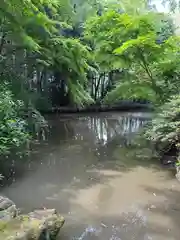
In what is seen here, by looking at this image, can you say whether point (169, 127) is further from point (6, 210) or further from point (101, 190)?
point (6, 210)

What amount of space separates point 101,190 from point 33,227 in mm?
1813

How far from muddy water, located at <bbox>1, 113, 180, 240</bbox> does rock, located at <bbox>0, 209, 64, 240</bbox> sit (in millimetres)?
259

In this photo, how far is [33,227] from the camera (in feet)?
8.83

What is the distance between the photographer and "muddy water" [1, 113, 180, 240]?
10.7 ft

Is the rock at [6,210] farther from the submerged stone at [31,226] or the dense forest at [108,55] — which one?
the dense forest at [108,55]

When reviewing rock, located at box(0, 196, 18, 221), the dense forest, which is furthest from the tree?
rock, located at box(0, 196, 18, 221)

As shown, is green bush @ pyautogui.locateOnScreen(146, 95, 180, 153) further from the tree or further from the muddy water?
the tree

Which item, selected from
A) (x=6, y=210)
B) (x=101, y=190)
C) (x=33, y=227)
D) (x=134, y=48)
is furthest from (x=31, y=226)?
(x=134, y=48)

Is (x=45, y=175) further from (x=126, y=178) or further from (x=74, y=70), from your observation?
(x=74, y=70)

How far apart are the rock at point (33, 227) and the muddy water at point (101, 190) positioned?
0.26m

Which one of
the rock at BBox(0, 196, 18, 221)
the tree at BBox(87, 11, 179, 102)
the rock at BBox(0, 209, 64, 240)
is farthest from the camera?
the tree at BBox(87, 11, 179, 102)

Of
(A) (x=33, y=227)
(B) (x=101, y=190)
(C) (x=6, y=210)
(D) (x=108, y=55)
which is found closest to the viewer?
(A) (x=33, y=227)

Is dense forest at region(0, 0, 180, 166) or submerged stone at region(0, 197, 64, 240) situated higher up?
dense forest at region(0, 0, 180, 166)

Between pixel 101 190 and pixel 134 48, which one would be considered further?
pixel 134 48
